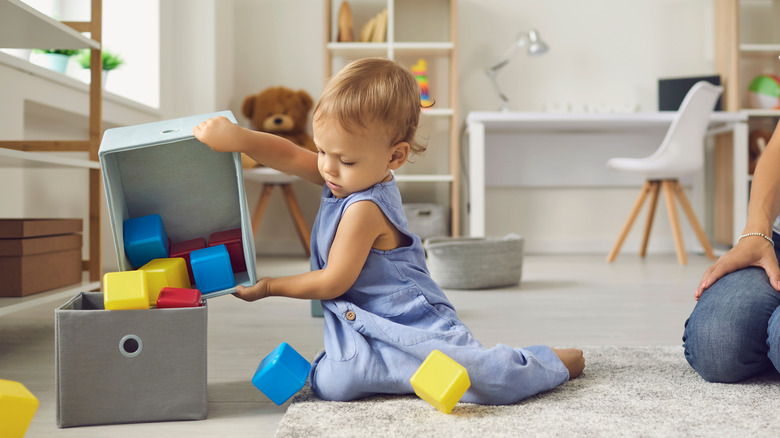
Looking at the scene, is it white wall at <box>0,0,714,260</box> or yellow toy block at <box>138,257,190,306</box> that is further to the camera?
white wall at <box>0,0,714,260</box>

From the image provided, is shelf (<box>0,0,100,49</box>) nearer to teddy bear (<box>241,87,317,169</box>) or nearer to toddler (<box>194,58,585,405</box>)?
toddler (<box>194,58,585,405</box>)

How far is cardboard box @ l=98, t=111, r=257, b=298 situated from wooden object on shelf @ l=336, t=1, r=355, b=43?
2.33 meters

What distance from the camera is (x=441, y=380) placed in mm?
803

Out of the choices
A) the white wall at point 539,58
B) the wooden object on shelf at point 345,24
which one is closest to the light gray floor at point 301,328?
the white wall at point 539,58

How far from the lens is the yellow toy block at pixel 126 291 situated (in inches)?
31.2

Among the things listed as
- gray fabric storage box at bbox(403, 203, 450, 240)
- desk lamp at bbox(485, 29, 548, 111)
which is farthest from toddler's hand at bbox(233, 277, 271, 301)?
desk lamp at bbox(485, 29, 548, 111)

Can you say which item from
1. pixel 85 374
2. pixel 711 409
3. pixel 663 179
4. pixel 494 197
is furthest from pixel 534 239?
pixel 85 374

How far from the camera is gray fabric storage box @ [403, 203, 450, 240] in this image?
317 cm

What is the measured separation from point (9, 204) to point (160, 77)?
48.9 inches

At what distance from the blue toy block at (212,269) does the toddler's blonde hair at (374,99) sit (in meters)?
0.24

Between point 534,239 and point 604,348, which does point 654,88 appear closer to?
point 534,239

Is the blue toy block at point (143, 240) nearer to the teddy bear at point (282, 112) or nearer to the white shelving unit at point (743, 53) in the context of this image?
the teddy bear at point (282, 112)

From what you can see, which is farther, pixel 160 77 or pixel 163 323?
pixel 160 77

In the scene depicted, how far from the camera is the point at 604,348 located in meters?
1.19
